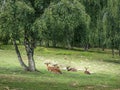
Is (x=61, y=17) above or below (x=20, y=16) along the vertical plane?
below

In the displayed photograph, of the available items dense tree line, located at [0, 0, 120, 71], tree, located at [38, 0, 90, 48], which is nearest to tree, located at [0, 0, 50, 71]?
dense tree line, located at [0, 0, 120, 71]

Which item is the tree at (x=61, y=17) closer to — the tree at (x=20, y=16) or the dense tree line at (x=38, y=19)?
the dense tree line at (x=38, y=19)

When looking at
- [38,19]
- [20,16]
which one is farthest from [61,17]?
[20,16]

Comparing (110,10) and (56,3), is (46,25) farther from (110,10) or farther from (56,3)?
(110,10)

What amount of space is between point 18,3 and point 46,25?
2001mm

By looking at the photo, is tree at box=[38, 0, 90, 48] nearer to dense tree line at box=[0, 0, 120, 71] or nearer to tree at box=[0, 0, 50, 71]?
dense tree line at box=[0, 0, 120, 71]

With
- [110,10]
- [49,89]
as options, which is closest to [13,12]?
[49,89]

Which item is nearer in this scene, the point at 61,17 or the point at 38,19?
the point at 61,17

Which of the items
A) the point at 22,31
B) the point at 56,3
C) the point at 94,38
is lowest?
the point at 94,38

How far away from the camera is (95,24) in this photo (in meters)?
39.2

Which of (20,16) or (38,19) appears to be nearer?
(20,16)

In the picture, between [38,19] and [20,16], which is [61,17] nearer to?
[38,19]

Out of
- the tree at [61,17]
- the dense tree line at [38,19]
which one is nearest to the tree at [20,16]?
the dense tree line at [38,19]

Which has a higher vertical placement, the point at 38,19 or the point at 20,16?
the point at 20,16
